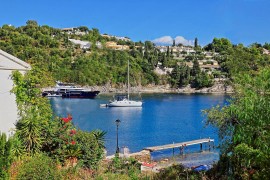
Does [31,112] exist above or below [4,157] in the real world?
above

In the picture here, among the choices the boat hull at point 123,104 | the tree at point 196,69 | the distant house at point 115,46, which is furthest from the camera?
the distant house at point 115,46

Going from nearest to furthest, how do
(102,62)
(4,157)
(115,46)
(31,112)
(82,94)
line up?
→ (4,157)
(31,112)
(82,94)
(102,62)
(115,46)

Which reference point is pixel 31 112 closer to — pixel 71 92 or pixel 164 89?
pixel 71 92

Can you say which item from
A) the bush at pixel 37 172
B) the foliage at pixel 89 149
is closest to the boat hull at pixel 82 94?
the foliage at pixel 89 149

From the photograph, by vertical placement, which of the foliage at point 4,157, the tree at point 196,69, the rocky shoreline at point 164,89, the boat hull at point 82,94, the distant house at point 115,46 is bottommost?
the foliage at point 4,157

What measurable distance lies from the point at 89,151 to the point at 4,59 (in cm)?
460

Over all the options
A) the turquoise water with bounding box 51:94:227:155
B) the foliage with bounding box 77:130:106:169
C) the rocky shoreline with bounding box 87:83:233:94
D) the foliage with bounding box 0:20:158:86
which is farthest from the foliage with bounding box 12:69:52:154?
the rocky shoreline with bounding box 87:83:233:94

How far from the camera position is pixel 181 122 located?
44.9m

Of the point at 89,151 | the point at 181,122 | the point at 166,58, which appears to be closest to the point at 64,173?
the point at 89,151

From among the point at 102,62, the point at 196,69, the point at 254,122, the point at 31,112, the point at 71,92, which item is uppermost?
the point at 102,62

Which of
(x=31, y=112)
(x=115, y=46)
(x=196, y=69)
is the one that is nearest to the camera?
(x=31, y=112)

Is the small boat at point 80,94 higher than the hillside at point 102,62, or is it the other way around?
the hillside at point 102,62

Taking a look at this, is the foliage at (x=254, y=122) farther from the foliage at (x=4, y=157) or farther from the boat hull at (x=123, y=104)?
the boat hull at (x=123, y=104)

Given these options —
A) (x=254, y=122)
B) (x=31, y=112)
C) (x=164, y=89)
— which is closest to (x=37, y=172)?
(x=31, y=112)
